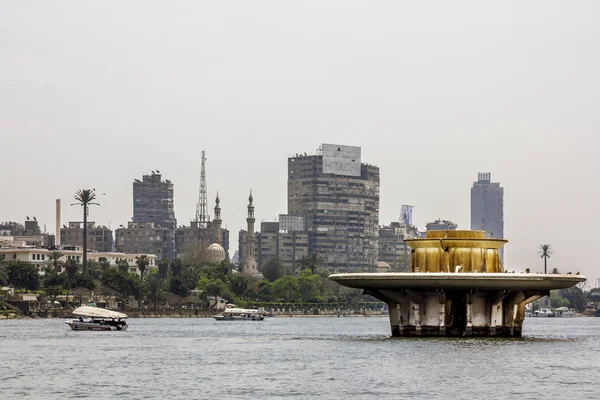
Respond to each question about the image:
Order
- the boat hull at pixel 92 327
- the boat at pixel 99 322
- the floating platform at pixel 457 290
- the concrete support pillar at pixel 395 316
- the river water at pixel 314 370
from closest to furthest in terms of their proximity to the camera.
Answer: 1. the river water at pixel 314 370
2. the floating platform at pixel 457 290
3. the concrete support pillar at pixel 395 316
4. the boat at pixel 99 322
5. the boat hull at pixel 92 327

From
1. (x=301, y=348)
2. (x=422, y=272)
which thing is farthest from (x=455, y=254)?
(x=301, y=348)

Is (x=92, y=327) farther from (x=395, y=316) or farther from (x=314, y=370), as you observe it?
(x=314, y=370)

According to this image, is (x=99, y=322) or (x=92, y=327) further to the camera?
(x=99, y=322)

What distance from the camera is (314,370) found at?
83625 millimetres

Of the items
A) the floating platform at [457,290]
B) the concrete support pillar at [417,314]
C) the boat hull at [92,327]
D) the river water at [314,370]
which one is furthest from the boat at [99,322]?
the concrete support pillar at [417,314]

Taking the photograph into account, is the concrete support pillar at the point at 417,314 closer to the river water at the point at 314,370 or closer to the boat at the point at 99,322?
the river water at the point at 314,370

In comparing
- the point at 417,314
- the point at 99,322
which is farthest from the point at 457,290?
the point at 99,322

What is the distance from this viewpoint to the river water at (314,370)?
70375 millimetres

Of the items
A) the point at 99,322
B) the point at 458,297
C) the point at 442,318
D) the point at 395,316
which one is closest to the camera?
the point at 442,318

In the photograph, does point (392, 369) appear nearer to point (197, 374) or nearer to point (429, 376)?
point (429, 376)

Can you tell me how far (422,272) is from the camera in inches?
4242

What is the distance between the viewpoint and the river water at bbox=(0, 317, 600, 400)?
70375mm

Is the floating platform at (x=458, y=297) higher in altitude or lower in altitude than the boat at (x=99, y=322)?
higher

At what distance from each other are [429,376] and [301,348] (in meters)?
33.2
